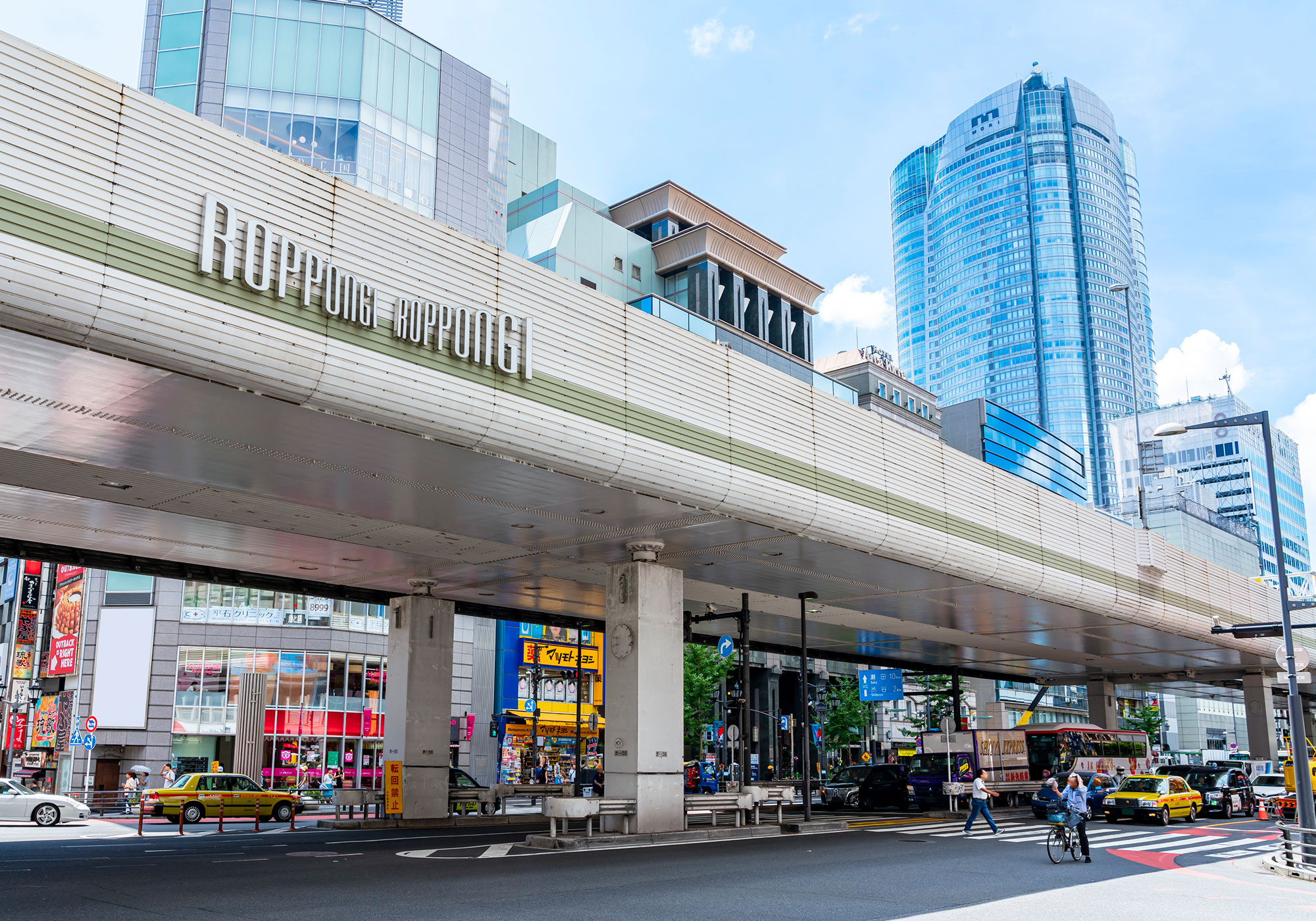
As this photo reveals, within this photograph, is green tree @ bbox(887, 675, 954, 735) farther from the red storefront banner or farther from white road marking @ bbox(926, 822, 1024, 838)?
the red storefront banner

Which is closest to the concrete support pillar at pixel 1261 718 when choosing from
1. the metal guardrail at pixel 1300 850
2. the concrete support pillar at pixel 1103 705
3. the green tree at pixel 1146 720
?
the concrete support pillar at pixel 1103 705

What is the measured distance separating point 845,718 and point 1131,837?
4710cm

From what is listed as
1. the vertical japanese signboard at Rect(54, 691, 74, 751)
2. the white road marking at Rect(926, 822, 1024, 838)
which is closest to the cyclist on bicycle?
the white road marking at Rect(926, 822, 1024, 838)

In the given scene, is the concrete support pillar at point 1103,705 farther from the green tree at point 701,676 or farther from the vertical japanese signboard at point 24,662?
the vertical japanese signboard at point 24,662

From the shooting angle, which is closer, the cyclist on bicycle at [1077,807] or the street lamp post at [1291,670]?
the cyclist on bicycle at [1077,807]

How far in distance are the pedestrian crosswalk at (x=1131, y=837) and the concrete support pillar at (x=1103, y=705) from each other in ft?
90.1

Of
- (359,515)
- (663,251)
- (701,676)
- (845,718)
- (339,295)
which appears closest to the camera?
(339,295)

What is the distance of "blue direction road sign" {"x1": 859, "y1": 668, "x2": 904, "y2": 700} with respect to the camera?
5192 centimetres

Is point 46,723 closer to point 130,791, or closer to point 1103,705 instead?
point 130,791

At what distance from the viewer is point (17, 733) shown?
58.8m

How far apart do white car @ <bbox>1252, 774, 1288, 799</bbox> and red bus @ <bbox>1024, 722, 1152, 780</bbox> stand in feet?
12.5

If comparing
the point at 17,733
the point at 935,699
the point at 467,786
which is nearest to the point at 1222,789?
the point at 467,786

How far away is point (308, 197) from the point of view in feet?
50.4

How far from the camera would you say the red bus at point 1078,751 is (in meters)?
43.2
